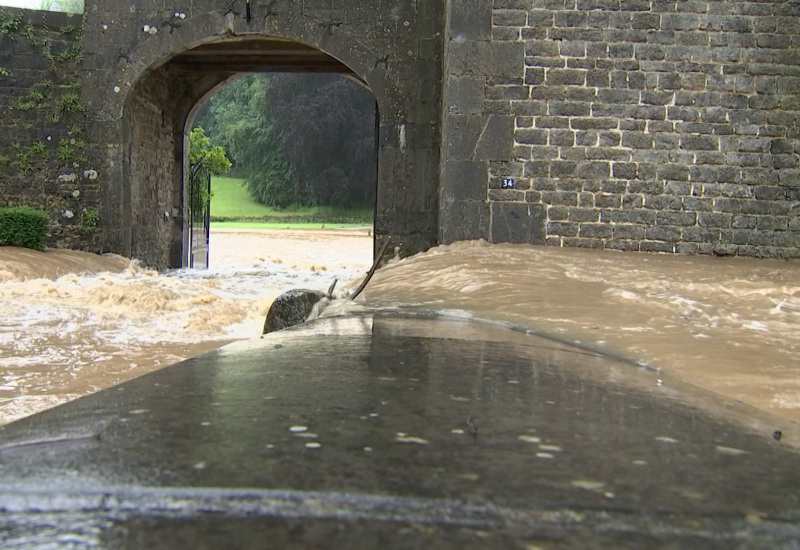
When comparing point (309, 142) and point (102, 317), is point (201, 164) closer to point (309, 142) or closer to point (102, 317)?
point (102, 317)

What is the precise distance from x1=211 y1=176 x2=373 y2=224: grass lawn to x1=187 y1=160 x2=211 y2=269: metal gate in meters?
20.7

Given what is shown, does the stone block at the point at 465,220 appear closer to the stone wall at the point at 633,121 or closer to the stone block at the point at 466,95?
the stone wall at the point at 633,121

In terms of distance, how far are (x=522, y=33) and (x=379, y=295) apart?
4.37 metres

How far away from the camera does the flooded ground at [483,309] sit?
12.1ft

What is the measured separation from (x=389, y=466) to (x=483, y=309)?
11.7 ft

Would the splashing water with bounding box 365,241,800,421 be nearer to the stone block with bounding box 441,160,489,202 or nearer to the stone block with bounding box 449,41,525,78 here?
the stone block with bounding box 441,160,489,202

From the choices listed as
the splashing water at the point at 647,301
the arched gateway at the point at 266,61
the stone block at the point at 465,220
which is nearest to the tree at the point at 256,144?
the arched gateway at the point at 266,61

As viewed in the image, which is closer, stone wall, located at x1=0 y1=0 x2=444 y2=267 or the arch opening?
stone wall, located at x1=0 y1=0 x2=444 y2=267

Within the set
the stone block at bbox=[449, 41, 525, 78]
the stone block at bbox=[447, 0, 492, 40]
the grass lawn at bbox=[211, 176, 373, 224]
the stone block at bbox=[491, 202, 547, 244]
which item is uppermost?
the stone block at bbox=[447, 0, 492, 40]

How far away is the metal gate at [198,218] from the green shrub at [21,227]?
12.0ft

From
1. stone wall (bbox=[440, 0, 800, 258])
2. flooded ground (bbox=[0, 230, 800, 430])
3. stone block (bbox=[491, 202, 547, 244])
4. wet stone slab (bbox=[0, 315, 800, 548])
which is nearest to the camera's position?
wet stone slab (bbox=[0, 315, 800, 548])

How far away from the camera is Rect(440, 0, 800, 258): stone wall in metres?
8.30

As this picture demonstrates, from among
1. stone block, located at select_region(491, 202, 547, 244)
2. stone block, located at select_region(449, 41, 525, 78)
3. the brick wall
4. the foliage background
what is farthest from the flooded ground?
the foliage background

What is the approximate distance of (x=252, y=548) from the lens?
1.01m
